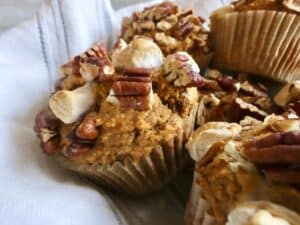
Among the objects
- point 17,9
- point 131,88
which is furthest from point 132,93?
point 17,9

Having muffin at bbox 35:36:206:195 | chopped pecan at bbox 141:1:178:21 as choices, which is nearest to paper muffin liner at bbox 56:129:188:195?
muffin at bbox 35:36:206:195

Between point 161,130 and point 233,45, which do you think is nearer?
point 161,130

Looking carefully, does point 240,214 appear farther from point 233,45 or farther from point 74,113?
point 233,45

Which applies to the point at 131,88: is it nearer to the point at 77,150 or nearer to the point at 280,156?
the point at 77,150

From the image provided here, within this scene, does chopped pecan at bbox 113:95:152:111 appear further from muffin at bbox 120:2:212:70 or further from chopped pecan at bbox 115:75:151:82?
muffin at bbox 120:2:212:70

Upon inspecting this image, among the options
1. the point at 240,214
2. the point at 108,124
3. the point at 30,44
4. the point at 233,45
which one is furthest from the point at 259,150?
the point at 30,44

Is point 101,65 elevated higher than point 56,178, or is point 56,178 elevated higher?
point 101,65
